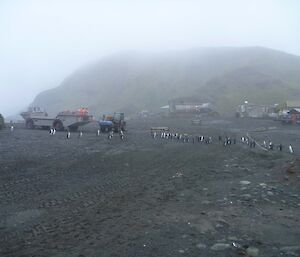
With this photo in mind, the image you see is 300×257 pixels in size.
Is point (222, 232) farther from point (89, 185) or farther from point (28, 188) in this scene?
point (28, 188)

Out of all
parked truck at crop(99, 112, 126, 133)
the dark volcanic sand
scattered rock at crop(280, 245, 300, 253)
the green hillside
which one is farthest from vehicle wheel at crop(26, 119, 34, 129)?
the green hillside

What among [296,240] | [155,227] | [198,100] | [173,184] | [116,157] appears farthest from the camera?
[198,100]

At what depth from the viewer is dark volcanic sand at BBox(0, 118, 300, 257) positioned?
7.97 m

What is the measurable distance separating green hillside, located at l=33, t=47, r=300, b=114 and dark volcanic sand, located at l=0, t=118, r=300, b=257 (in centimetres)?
7737

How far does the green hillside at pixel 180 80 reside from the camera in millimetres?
108250

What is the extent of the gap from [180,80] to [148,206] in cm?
13265

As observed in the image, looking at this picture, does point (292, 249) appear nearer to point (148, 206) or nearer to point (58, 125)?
point (148, 206)

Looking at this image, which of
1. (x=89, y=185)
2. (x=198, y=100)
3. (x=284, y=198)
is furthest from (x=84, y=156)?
(x=198, y=100)

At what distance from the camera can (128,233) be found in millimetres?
8688

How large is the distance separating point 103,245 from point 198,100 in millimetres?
87020

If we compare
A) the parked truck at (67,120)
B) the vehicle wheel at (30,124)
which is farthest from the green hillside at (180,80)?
the parked truck at (67,120)

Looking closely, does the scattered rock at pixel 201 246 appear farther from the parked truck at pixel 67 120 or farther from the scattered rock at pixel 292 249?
the parked truck at pixel 67 120

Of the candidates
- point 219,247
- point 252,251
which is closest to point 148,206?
point 219,247

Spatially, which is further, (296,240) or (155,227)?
(155,227)
